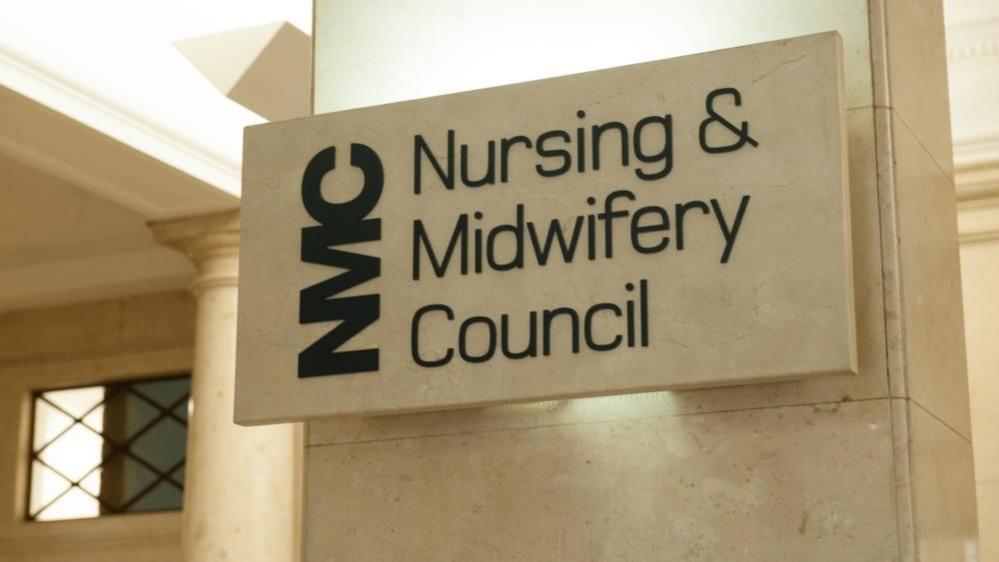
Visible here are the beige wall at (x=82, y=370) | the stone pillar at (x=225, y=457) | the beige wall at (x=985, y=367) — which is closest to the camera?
the beige wall at (x=985, y=367)

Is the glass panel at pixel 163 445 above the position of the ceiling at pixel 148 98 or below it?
below

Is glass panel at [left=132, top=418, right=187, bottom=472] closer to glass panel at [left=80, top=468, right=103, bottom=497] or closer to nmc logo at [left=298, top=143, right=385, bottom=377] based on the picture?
glass panel at [left=80, top=468, right=103, bottom=497]

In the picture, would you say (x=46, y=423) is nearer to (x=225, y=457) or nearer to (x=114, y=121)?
(x=225, y=457)

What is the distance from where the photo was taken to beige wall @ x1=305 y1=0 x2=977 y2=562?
3561 millimetres

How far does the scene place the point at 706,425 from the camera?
147 inches

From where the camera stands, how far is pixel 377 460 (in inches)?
162

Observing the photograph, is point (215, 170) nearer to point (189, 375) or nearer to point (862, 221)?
point (189, 375)

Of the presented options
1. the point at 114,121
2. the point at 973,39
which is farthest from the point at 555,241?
the point at 973,39

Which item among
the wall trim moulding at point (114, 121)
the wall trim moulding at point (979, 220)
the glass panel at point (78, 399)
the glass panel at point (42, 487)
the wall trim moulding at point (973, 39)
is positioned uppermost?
the wall trim moulding at point (973, 39)

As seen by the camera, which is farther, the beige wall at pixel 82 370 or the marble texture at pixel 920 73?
the beige wall at pixel 82 370

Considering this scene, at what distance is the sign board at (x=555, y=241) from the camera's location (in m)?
3.50

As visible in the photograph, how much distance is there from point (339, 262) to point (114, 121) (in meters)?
6.17

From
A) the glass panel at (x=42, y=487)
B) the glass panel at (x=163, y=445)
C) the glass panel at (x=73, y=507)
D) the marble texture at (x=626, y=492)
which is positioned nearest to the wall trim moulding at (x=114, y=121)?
the glass panel at (x=163, y=445)

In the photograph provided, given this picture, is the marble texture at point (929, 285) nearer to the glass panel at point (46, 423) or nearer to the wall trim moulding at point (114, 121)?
the wall trim moulding at point (114, 121)
